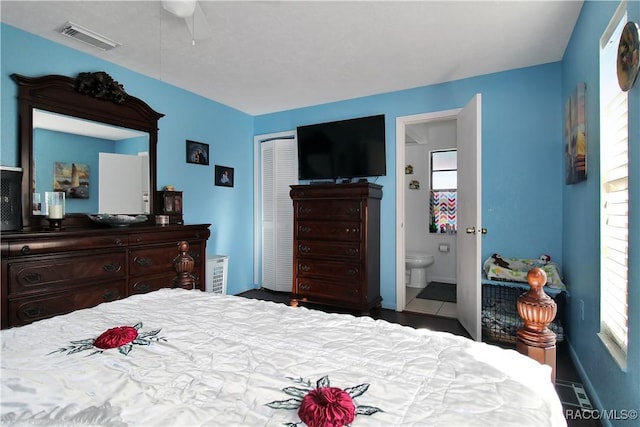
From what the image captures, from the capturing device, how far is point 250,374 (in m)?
0.91

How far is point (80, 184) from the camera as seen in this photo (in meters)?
2.84

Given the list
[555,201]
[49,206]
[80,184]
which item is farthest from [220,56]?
[555,201]

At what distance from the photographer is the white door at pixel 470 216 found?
2717 mm

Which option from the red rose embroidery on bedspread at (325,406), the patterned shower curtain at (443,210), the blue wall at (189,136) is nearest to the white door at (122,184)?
the blue wall at (189,136)

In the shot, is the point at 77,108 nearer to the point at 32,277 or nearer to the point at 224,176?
the point at 32,277

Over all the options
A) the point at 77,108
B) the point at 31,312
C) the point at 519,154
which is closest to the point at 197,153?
the point at 77,108

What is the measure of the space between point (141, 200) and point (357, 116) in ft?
8.35

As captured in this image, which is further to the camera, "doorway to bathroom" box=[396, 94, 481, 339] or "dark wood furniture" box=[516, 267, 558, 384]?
"doorway to bathroom" box=[396, 94, 481, 339]

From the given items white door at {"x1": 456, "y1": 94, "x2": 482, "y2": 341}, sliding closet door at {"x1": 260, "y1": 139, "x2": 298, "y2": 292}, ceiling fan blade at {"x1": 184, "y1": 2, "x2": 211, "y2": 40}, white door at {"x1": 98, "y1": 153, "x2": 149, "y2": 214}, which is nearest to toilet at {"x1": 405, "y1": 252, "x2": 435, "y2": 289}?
white door at {"x1": 456, "y1": 94, "x2": 482, "y2": 341}

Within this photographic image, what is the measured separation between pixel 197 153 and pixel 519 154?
3376 mm

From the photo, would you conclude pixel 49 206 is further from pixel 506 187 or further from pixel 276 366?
pixel 506 187

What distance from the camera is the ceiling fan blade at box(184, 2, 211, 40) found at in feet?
6.89

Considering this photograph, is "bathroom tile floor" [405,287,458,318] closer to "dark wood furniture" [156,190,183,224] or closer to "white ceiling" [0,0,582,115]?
"white ceiling" [0,0,582,115]

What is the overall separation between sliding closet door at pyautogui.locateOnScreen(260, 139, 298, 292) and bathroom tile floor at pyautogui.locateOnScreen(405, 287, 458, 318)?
5.11 feet
